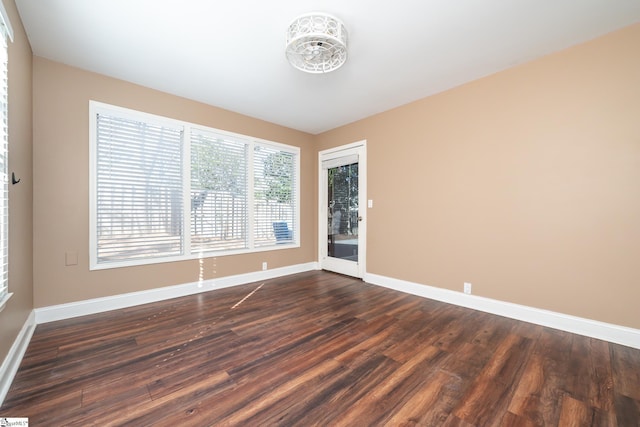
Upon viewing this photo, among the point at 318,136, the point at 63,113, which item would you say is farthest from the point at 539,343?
the point at 63,113

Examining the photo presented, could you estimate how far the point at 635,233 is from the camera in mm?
2086

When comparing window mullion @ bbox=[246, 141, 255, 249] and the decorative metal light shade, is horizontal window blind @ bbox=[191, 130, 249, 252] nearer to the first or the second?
window mullion @ bbox=[246, 141, 255, 249]

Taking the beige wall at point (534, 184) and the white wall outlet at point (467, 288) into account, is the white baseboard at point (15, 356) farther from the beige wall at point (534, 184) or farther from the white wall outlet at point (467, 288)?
the white wall outlet at point (467, 288)

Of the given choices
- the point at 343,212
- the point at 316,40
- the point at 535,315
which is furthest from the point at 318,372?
the point at 343,212

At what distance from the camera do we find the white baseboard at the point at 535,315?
2121 mm

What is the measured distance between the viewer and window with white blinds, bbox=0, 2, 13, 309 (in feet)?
5.17

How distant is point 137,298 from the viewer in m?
3.00

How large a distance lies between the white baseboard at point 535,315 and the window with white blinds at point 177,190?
246 centimetres

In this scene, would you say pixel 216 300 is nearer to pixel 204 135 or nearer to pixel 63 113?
pixel 204 135

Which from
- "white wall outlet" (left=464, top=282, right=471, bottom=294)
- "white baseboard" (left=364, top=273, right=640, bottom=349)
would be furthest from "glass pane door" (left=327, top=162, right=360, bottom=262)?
"white wall outlet" (left=464, top=282, right=471, bottom=294)

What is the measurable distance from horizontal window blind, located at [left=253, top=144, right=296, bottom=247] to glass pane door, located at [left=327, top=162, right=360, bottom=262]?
0.70m

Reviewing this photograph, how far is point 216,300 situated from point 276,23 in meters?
3.01

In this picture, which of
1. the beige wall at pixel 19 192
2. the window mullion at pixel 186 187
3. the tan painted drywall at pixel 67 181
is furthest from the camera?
the window mullion at pixel 186 187

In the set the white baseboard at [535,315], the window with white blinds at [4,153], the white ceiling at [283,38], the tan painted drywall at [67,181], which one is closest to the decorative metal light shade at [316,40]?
the white ceiling at [283,38]
